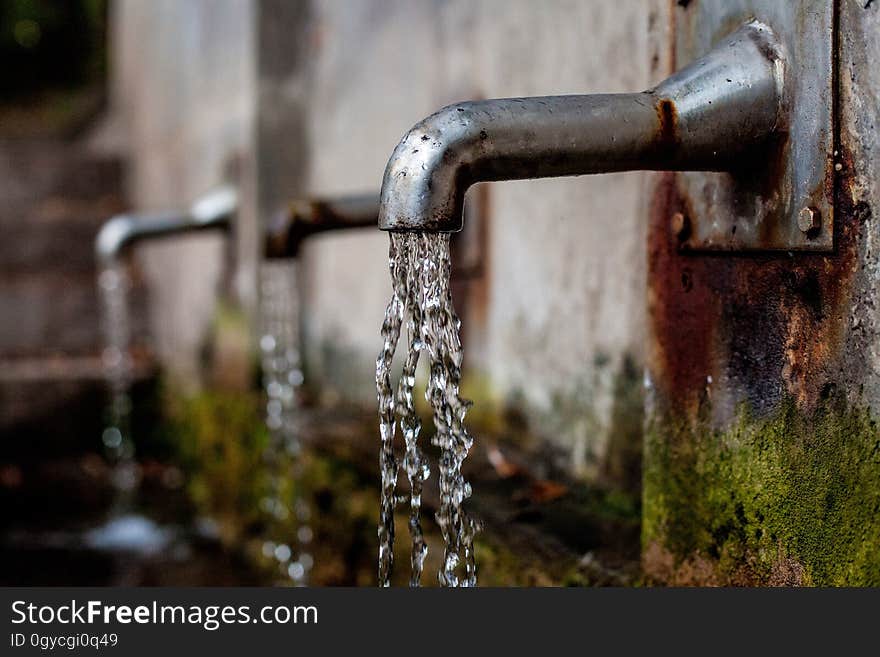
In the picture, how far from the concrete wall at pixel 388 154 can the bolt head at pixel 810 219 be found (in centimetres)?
63

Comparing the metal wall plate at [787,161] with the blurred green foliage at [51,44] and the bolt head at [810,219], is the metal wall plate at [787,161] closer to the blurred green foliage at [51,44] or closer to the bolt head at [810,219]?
the bolt head at [810,219]

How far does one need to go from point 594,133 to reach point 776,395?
480 millimetres

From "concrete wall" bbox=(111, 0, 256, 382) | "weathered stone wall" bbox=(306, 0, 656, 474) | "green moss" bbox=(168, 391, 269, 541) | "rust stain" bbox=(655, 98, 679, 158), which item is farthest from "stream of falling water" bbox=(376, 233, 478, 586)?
"concrete wall" bbox=(111, 0, 256, 382)

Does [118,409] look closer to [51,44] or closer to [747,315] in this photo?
[51,44]

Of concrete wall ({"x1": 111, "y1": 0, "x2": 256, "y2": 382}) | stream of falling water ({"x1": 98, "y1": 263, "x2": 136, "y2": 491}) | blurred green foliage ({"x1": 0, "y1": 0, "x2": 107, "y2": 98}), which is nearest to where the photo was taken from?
concrete wall ({"x1": 111, "y1": 0, "x2": 256, "y2": 382})

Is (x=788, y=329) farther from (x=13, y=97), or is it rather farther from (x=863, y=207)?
(x=13, y=97)

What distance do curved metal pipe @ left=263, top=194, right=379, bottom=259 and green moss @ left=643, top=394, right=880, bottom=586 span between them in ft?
3.46

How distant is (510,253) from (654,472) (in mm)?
1244

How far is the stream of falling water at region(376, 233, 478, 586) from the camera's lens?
161cm

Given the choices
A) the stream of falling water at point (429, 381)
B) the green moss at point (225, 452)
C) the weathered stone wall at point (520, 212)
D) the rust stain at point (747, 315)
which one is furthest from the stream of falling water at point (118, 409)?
the rust stain at point (747, 315)

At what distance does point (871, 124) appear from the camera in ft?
4.53

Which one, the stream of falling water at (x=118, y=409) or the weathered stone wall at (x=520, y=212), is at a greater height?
the weathered stone wall at (x=520, y=212)

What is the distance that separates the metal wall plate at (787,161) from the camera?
1451mm

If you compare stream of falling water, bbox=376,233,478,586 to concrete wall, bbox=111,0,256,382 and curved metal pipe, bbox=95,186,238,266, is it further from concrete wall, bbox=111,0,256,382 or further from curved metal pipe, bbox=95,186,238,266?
curved metal pipe, bbox=95,186,238,266
